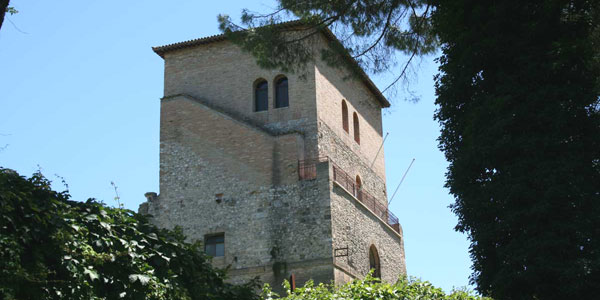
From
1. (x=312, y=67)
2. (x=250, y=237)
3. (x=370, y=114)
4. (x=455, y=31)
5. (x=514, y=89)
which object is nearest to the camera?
(x=514, y=89)

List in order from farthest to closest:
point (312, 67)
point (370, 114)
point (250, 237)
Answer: point (370, 114) → point (312, 67) → point (250, 237)

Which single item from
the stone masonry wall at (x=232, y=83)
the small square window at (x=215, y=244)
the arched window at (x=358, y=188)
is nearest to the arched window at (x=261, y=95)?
the stone masonry wall at (x=232, y=83)

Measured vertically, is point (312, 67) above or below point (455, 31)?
above

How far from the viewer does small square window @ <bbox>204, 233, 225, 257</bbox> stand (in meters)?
21.5

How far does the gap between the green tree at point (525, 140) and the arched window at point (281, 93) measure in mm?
11498

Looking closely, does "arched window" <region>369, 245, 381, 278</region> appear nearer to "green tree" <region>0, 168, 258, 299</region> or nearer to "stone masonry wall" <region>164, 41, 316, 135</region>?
"stone masonry wall" <region>164, 41, 316, 135</region>

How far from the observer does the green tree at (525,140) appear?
9844mm

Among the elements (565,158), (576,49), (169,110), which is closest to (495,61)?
(576,49)

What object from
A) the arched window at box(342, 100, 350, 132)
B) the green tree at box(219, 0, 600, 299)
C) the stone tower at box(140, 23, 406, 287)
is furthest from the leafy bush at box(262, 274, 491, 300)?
the arched window at box(342, 100, 350, 132)

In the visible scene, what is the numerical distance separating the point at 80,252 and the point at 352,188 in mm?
16912

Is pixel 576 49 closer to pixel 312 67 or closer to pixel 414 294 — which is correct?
pixel 414 294

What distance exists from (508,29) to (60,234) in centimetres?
778

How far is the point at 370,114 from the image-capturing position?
1062 inches

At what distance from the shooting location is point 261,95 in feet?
77.5
